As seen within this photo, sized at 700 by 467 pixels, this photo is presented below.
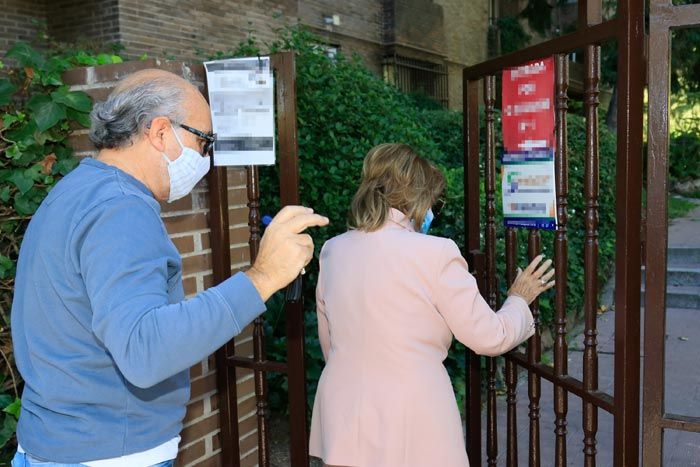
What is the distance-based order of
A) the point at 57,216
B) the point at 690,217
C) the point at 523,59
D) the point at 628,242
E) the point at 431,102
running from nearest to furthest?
the point at 57,216
the point at 628,242
the point at 523,59
the point at 690,217
the point at 431,102

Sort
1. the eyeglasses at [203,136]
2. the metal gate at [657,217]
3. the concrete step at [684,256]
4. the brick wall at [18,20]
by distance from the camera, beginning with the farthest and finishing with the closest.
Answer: the brick wall at [18,20] → the concrete step at [684,256] → the metal gate at [657,217] → the eyeglasses at [203,136]

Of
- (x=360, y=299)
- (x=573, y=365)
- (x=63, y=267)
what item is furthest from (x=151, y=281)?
(x=573, y=365)

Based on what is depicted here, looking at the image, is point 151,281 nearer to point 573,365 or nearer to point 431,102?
point 573,365

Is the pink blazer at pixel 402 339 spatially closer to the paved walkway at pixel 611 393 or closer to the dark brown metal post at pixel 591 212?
the dark brown metal post at pixel 591 212

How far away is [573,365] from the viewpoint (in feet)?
19.5

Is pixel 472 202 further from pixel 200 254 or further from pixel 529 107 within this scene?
pixel 200 254

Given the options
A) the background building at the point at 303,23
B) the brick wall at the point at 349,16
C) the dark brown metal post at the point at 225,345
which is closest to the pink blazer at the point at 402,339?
the dark brown metal post at the point at 225,345

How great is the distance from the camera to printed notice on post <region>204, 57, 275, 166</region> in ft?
8.32

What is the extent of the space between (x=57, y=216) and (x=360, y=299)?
3.28 feet

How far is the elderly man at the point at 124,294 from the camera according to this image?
148 centimetres

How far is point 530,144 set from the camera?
257 cm

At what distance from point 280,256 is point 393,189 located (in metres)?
0.79

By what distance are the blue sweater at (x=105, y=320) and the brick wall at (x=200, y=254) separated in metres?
0.91

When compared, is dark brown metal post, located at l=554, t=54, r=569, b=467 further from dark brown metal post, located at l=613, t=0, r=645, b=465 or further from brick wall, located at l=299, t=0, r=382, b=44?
brick wall, located at l=299, t=0, r=382, b=44
